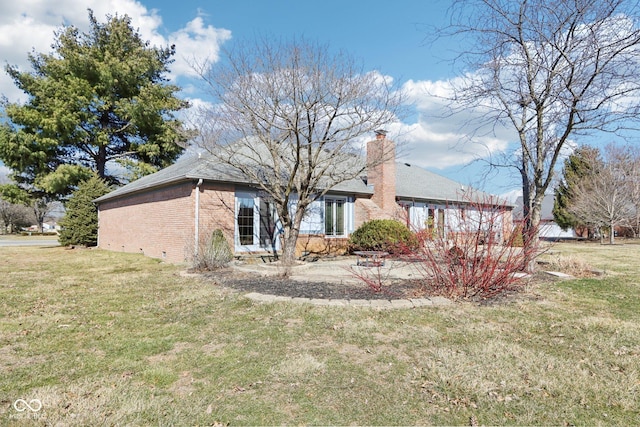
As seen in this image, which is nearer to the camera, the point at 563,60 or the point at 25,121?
the point at 563,60

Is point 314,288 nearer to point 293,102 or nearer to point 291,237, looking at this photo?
point 291,237

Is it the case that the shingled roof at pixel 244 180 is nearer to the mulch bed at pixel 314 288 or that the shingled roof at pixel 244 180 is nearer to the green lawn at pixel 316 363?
the mulch bed at pixel 314 288

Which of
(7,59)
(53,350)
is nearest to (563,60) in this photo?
(53,350)

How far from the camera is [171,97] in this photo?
28750mm

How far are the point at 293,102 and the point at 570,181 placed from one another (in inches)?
1244

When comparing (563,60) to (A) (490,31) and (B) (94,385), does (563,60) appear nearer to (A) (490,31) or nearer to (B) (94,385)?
(A) (490,31)

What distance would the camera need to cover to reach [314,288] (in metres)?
7.67

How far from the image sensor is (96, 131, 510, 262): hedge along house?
41.4 feet

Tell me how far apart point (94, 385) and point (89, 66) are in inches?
1116

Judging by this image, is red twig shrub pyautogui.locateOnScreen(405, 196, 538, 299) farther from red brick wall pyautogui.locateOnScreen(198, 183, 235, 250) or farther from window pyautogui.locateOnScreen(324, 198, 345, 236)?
window pyautogui.locateOnScreen(324, 198, 345, 236)

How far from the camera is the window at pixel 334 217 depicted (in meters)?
16.4

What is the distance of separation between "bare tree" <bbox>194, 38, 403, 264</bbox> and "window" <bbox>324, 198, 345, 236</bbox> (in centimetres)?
449

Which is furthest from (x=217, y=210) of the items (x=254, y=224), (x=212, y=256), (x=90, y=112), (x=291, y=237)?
(x=90, y=112)

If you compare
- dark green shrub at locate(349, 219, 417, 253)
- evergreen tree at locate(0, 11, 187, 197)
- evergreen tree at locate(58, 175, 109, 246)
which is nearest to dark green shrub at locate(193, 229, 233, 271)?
dark green shrub at locate(349, 219, 417, 253)
